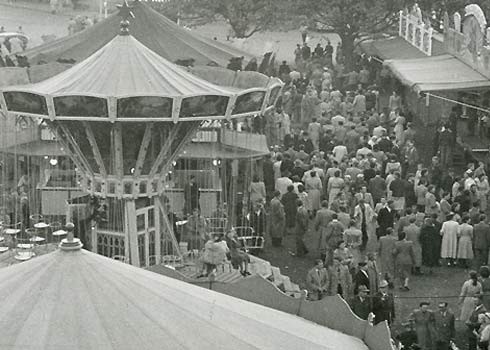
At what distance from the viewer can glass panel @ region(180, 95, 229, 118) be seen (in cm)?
1817

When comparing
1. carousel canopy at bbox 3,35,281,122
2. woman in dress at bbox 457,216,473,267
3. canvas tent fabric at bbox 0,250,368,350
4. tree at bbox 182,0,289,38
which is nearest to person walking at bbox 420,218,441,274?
woman in dress at bbox 457,216,473,267

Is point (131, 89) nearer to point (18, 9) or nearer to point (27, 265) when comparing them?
point (27, 265)

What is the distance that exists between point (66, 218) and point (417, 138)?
11548mm

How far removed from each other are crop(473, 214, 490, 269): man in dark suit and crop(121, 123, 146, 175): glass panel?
5.65 meters

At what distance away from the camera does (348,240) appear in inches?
726

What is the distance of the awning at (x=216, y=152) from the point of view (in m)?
23.4

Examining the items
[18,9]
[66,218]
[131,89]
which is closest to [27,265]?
[131,89]

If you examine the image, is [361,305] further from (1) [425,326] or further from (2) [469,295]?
(2) [469,295]

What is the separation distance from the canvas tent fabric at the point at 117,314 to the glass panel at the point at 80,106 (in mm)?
8216

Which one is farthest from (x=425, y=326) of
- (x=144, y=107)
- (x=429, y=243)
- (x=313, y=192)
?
(x=313, y=192)

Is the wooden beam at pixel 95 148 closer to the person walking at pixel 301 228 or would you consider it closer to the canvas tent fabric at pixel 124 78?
the canvas tent fabric at pixel 124 78

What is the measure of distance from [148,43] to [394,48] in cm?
1352

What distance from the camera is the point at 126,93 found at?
17734 millimetres

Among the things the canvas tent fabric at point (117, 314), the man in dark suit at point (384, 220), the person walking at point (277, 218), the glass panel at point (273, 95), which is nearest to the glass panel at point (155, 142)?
the glass panel at point (273, 95)
